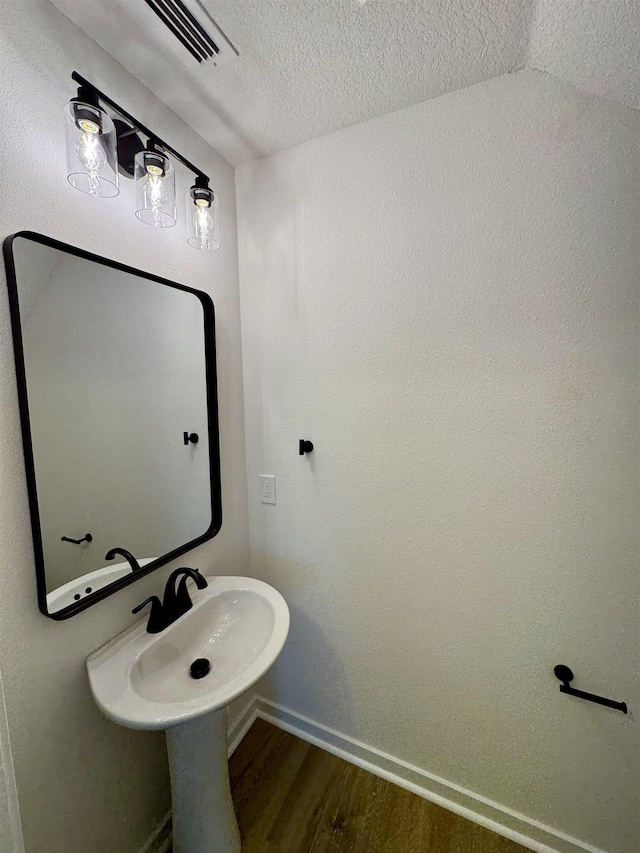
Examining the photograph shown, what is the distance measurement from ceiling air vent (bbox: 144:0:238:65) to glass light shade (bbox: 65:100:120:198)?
284 mm

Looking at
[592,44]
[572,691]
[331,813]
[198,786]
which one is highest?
[592,44]

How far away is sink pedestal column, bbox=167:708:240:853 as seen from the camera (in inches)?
36.2

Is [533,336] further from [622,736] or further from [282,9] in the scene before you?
[622,736]

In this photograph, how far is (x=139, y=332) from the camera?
104 centimetres

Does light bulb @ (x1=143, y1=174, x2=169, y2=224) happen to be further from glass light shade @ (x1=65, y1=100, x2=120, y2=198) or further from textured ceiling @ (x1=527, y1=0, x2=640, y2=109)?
textured ceiling @ (x1=527, y1=0, x2=640, y2=109)

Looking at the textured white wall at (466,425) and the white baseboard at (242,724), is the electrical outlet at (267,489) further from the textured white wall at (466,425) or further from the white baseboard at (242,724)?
the white baseboard at (242,724)

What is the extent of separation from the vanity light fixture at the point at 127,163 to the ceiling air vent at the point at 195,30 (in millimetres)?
226

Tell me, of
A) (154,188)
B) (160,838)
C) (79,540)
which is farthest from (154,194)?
(160,838)

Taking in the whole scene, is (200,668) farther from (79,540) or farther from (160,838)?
(160,838)

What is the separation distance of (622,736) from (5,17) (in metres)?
2.41

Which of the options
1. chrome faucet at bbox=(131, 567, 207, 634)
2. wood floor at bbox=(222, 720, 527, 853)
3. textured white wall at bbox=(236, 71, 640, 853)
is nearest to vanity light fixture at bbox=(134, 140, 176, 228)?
textured white wall at bbox=(236, 71, 640, 853)

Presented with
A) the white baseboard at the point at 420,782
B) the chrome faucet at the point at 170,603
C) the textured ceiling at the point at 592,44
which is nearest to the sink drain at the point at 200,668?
the chrome faucet at the point at 170,603

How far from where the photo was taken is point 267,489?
1395mm

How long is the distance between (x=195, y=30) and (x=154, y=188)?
0.38 meters
